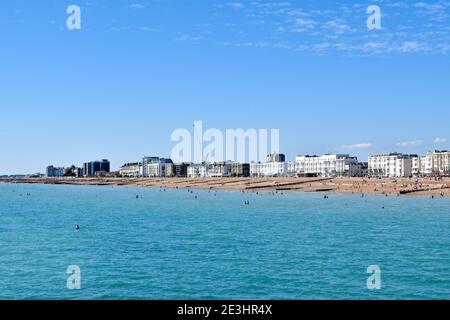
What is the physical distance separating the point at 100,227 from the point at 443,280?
1581 inches

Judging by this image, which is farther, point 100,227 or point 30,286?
point 100,227

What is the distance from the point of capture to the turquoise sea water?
27.9 metres

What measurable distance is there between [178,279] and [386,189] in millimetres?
117134

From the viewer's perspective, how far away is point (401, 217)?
6894 cm

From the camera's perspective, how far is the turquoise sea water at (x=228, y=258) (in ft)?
91.4

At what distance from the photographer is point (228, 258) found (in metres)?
37.0
